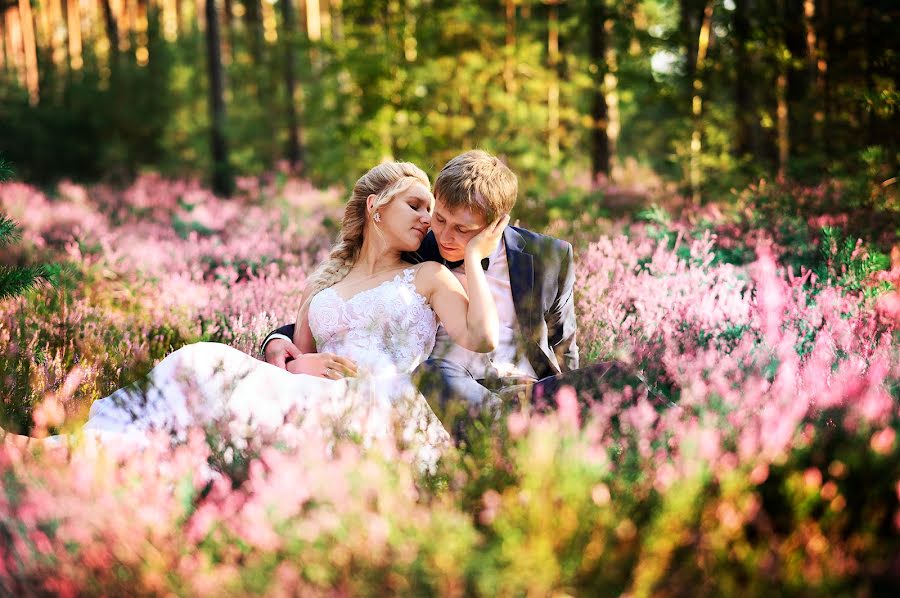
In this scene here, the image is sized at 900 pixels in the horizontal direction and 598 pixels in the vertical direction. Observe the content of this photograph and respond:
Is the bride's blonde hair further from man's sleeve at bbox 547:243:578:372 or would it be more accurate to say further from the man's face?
man's sleeve at bbox 547:243:578:372

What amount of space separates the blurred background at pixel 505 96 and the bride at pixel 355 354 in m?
1.59

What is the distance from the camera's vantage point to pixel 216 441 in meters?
2.71

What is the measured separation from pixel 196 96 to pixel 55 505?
2360cm

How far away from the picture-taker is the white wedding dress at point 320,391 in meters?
2.79

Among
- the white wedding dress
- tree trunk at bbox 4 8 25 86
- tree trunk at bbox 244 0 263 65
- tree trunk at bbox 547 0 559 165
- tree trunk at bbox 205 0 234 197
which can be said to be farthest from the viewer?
tree trunk at bbox 4 8 25 86

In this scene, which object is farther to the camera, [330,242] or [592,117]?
[592,117]

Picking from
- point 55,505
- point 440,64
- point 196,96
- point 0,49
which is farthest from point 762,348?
point 0,49

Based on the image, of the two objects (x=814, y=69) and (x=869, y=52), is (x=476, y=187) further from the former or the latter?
(x=814, y=69)

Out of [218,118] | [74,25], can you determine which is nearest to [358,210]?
[218,118]

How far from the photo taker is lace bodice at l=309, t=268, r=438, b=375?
3.90 m

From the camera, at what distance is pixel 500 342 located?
4.01 meters

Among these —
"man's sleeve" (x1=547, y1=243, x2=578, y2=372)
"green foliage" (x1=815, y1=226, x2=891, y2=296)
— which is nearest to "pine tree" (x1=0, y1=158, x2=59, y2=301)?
"man's sleeve" (x1=547, y1=243, x2=578, y2=372)

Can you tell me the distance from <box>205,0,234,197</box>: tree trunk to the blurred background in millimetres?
35

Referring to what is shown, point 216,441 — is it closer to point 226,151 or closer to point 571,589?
point 571,589
